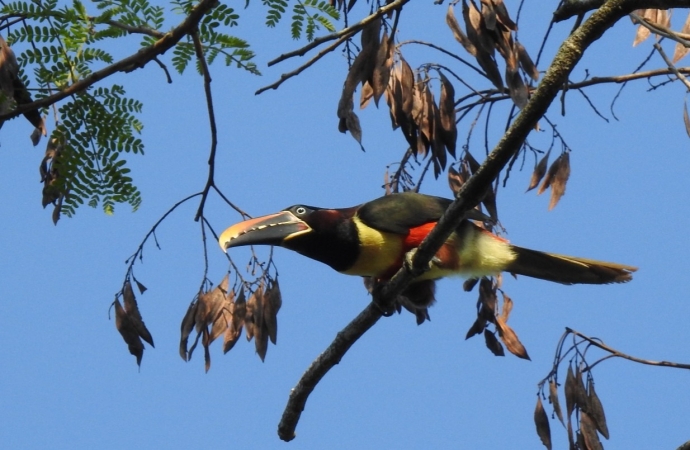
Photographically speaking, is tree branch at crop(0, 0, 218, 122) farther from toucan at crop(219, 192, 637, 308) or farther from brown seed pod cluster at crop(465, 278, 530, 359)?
brown seed pod cluster at crop(465, 278, 530, 359)

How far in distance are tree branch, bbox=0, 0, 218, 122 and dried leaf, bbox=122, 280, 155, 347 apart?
4.88ft

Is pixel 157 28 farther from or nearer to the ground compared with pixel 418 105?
nearer to the ground

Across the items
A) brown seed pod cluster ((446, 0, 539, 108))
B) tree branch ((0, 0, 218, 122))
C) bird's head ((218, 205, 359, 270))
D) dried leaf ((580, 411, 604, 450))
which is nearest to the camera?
tree branch ((0, 0, 218, 122))

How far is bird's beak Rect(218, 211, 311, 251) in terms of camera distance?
5129mm

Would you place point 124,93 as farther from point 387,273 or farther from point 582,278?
point 582,278

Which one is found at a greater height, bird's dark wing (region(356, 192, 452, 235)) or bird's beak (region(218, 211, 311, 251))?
bird's dark wing (region(356, 192, 452, 235))

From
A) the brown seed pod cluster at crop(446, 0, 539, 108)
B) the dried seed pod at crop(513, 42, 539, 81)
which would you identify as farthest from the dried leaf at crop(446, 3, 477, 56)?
the dried seed pod at crop(513, 42, 539, 81)

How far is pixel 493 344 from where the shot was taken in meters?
5.89

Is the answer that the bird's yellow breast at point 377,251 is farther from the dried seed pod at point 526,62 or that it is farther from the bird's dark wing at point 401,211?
the dried seed pod at point 526,62

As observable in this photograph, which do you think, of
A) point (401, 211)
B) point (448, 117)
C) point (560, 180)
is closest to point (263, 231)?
point (401, 211)

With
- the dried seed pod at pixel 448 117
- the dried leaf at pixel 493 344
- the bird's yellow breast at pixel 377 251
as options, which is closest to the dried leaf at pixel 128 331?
the bird's yellow breast at pixel 377 251

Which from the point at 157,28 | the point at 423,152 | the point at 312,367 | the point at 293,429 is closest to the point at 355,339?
the point at 312,367

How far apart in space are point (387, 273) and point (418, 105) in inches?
38.4

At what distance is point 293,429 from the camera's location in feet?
16.3
